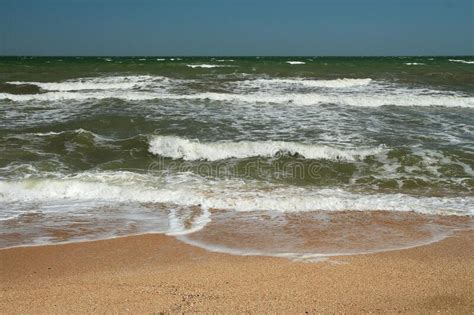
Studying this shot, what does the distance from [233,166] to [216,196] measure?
226 centimetres

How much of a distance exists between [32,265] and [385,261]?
3613mm

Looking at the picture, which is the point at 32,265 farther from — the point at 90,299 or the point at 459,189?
the point at 459,189

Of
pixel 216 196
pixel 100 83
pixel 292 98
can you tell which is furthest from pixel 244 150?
pixel 100 83

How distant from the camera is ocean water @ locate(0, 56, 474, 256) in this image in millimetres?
6031

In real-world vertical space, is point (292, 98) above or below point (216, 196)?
above

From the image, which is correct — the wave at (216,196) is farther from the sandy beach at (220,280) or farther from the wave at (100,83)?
the wave at (100,83)

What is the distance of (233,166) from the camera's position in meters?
9.34

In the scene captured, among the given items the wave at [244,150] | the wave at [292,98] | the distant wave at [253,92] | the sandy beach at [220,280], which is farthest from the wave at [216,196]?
the wave at [292,98]

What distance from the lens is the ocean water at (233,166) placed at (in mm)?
6031

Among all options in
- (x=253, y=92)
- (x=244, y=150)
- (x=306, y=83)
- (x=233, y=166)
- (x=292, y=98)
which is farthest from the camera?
(x=306, y=83)

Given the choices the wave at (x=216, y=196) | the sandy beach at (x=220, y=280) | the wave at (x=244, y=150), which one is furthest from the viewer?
the wave at (x=244, y=150)

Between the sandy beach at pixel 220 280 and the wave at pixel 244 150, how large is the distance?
15.7 feet

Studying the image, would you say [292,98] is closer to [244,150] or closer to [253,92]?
[253,92]

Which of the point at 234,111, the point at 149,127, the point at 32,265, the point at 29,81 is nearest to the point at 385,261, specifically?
the point at 32,265
